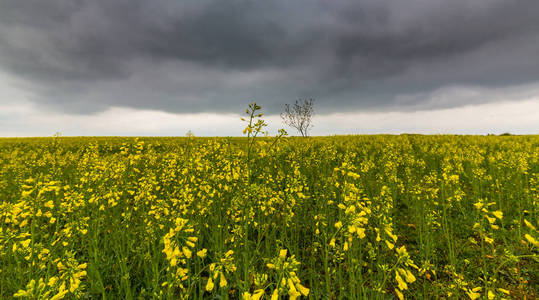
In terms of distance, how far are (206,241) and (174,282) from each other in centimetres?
280

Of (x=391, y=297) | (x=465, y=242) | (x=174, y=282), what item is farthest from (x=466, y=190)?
(x=174, y=282)

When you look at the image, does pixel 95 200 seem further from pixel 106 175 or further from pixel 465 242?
pixel 465 242

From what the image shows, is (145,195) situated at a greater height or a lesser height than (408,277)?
greater

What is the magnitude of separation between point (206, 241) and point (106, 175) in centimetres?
247

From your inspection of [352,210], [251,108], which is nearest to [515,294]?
[352,210]

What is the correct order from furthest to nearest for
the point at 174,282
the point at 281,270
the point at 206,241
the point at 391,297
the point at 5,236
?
the point at 206,241
the point at 391,297
the point at 5,236
the point at 174,282
the point at 281,270

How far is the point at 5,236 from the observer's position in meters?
2.61

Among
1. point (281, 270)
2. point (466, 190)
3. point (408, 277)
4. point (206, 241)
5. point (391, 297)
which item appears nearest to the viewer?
point (281, 270)

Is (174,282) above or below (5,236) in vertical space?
below

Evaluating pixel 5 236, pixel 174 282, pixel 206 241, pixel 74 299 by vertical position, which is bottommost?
pixel 206 241

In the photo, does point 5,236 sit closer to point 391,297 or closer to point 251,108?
point 251,108

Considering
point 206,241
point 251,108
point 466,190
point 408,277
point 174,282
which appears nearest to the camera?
point 408,277

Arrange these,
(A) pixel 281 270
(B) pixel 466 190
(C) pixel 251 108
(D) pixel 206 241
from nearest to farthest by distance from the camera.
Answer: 1. (A) pixel 281 270
2. (C) pixel 251 108
3. (D) pixel 206 241
4. (B) pixel 466 190

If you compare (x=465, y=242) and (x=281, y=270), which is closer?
(x=281, y=270)
